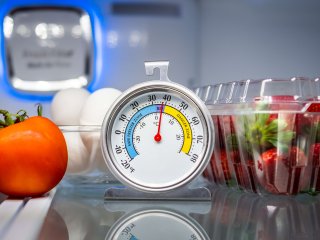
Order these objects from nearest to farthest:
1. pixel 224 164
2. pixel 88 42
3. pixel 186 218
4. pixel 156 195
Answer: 1. pixel 186 218
2. pixel 156 195
3. pixel 224 164
4. pixel 88 42

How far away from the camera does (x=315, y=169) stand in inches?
32.7

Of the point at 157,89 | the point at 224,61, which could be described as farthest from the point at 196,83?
the point at 157,89

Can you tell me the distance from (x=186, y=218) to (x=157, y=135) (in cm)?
16

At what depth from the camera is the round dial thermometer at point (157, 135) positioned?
2.60ft

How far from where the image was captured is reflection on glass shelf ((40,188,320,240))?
0.60 m

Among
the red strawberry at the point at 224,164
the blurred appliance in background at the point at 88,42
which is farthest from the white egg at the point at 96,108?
the blurred appliance in background at the point at 88,42

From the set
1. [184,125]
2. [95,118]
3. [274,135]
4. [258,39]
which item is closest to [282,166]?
[274,135]

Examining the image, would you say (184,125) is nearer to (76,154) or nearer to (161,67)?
(161,67)

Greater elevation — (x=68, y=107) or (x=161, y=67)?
(x=161, y=67)

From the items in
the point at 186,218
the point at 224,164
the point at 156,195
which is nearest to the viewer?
the point at 186,218

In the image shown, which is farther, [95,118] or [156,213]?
[95,118]

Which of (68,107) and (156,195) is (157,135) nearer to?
(156,195)

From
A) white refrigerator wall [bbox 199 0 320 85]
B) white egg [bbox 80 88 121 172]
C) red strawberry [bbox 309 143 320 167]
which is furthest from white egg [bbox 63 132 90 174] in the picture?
white refrigerator wall [bbox 199 0 320 85]

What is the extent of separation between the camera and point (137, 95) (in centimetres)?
81
